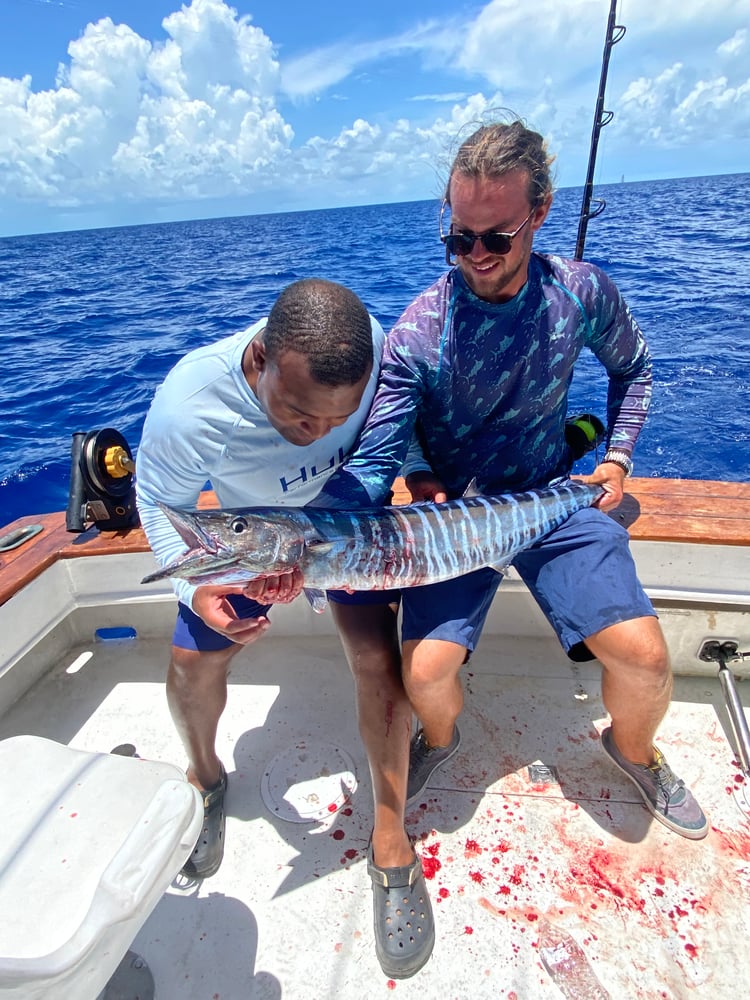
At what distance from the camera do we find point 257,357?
2.00 meters

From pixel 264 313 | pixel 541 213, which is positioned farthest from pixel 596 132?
pixel 264 313

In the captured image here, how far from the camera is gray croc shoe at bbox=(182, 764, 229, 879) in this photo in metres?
2.25

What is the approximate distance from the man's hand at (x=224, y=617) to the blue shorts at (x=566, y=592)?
638 millimetres

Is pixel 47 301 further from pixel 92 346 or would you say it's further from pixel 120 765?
pixel 120 765

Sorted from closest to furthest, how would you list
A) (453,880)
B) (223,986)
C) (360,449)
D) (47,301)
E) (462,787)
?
(223,986) < (453,880) < (360,449) < (462,787) < (47,301)

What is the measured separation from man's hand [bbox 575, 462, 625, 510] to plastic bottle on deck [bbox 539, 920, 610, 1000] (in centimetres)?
166

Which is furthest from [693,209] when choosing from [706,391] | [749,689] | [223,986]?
[223,986]

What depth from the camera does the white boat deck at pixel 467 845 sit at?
194cm

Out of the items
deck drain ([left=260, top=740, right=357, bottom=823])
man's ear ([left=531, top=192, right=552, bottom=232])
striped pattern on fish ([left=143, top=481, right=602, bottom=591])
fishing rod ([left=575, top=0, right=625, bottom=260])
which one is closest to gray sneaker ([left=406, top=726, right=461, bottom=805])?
deck drain ([left=260, top=740, right=357, bottom=823])

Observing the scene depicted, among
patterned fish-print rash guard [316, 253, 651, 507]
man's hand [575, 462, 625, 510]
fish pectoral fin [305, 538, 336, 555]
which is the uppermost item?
patterned fish-print rash guard [316, 253, 651, 507]

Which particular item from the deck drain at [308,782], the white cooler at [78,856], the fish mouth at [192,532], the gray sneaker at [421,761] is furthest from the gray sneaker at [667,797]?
the fish mouth at [192,532]

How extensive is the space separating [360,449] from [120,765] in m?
1.38

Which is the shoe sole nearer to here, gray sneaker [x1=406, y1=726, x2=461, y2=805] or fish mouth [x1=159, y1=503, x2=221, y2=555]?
gray sneaker [x1=406, y1=726, x2=461, y2=805]

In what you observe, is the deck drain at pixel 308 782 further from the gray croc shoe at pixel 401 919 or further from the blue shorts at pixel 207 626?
the blue shorts at pixel 207 626
